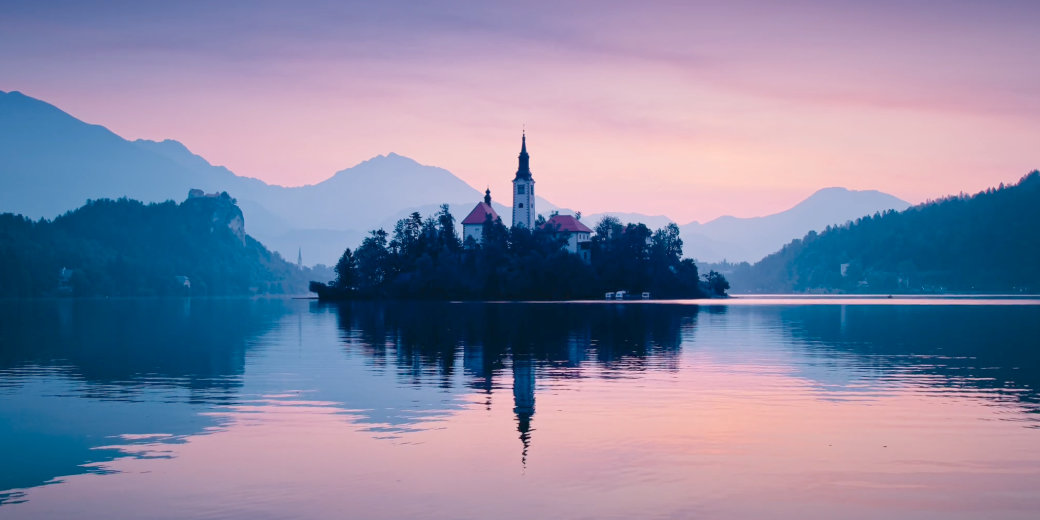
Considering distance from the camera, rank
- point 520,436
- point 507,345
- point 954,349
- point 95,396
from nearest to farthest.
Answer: point 520,436 < point 95,396 < point 954,349 < point 507,345

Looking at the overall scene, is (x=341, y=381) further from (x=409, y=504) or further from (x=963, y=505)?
(x=963, y=505)

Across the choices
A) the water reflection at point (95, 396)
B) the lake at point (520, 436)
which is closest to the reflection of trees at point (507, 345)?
the lake at point (520, 436)

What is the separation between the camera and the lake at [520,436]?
55.3 ft

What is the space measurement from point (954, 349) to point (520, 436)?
38457mm

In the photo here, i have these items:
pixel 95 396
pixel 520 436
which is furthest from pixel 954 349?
pixel 95 396

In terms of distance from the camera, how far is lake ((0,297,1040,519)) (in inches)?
664

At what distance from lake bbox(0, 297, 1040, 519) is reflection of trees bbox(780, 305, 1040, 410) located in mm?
424

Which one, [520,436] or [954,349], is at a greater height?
[954,349]

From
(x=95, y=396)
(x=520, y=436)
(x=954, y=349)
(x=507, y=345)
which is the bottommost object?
(x=520, y=436)

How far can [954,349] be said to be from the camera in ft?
171

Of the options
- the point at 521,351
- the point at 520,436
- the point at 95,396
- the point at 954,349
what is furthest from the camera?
the point at 954,349

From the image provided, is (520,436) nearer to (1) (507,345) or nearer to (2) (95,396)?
(2) (95,396)

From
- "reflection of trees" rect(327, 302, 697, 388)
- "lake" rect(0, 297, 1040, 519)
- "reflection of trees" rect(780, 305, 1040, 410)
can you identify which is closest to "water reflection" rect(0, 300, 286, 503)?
"lake" rect(0, 297, 1040, 519)

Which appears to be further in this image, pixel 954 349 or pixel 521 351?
pixel 954 349
